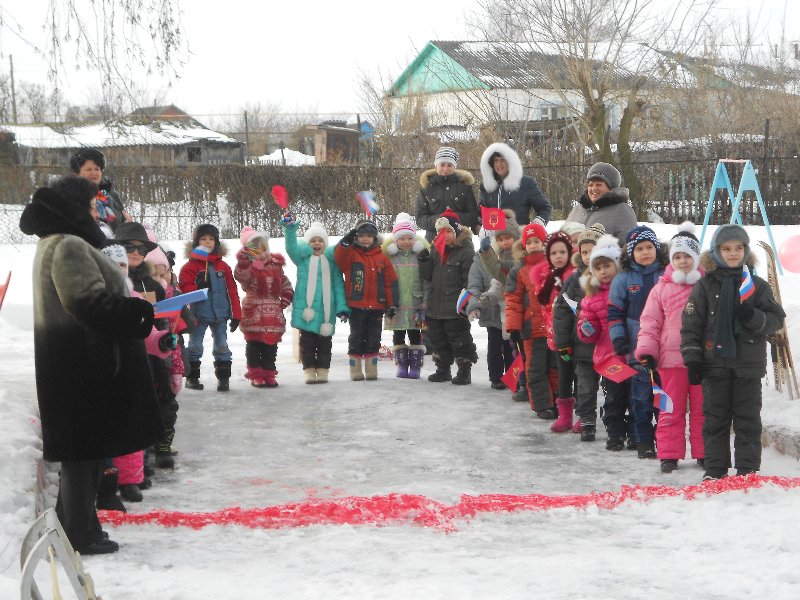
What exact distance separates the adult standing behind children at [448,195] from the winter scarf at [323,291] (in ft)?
4.16

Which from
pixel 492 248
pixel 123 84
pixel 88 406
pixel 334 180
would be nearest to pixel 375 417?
pixel 492 248

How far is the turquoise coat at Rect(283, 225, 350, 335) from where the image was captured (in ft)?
32.9

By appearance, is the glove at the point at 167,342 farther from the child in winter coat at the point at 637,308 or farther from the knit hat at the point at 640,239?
the knit hat at the point at 640,239

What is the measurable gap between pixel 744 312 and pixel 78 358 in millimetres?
3738

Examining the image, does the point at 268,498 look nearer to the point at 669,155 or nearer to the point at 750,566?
the point at 750,566

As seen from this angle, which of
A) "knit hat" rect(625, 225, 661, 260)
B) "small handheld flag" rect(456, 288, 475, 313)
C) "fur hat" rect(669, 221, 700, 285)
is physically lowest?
"small handheld flag" rect(456, 288, 475, 313)

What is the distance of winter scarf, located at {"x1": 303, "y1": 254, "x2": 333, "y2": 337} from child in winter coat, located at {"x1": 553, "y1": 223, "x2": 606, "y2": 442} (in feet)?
9.09

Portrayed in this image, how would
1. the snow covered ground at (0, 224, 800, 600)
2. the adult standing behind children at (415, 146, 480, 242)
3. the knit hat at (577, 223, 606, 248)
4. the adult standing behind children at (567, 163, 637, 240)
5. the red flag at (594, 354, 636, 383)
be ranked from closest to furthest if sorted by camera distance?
the snow covered ground at (0, 224, 800, 600), the red flag at (594, 354, 636, 383), the knit hat at (577, 223, 606, 248), the adult standing behind children at (567, 163, 637, 240), the adult standing behind children at (415, 146, 480, 242)

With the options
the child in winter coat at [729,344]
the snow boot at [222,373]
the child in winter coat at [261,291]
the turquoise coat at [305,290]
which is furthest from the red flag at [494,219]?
the child in winter coat at [729,344]

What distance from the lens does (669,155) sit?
25344 millimetres

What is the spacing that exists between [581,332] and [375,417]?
194 cm

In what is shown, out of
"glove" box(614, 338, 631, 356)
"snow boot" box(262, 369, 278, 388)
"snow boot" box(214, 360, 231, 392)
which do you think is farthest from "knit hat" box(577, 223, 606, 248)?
"snow boot" box(214, 360, 231, 392)

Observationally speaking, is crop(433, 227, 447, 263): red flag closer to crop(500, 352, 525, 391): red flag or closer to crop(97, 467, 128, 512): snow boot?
crop(500, 352, 525, 391): red flag

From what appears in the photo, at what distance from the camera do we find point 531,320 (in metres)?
8.70
